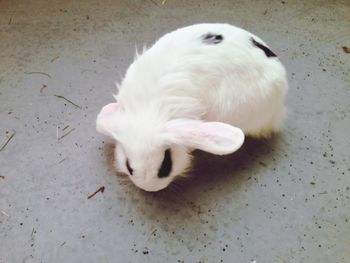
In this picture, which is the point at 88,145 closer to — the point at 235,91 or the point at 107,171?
the point at 107,171

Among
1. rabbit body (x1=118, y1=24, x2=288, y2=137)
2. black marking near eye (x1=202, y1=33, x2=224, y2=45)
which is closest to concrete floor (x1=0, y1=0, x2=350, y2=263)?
rabbit body (x1=118, y1=24, x2=288, y2=137)

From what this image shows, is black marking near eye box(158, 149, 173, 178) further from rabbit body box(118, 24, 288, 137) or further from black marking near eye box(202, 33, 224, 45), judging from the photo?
black marking near eye box(202, 33, 224, 45)

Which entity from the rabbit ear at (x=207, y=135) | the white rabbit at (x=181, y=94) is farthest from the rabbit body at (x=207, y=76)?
the rabbit ear at (x=207, y=135)

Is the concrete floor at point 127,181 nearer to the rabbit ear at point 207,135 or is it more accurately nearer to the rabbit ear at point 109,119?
the rabbit ear at point 109,119

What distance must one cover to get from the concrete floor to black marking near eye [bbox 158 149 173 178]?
0.57 feet

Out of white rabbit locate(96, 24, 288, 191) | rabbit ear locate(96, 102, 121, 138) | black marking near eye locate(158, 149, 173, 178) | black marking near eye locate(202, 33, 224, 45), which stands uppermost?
black marking near eye locate(202, 33, 224, 45)

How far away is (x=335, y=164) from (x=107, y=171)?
0.95 metres

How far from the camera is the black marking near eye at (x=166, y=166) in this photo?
1.59 meters

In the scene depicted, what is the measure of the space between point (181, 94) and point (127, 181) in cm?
44

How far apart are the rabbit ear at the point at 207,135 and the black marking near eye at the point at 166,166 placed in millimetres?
115

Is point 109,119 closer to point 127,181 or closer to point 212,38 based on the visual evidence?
point 127,181

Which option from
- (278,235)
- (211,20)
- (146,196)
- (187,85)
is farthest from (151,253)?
(211,20)

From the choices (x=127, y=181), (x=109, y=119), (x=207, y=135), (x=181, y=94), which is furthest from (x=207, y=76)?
(x=127, y=181)

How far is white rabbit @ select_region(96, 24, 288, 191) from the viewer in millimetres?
1543
